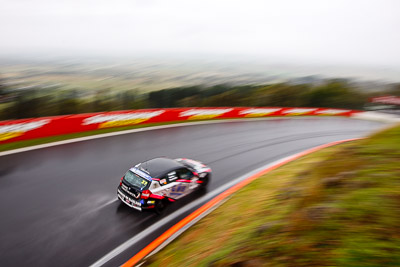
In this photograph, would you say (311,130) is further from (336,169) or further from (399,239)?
(399,239)

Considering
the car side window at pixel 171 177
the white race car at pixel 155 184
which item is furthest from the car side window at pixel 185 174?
the car side window at pixel 171 177

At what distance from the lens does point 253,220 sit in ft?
17.3

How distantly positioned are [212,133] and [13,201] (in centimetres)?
1035

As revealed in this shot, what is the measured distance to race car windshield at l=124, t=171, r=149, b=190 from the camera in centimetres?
729

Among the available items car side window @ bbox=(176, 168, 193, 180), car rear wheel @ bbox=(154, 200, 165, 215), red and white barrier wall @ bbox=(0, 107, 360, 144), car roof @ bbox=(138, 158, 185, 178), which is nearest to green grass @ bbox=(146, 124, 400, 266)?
car rear wheel @ bbox=(154, 200, 165, 215)

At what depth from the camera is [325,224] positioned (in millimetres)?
3631

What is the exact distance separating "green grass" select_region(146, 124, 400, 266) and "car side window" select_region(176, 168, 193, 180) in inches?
87.8

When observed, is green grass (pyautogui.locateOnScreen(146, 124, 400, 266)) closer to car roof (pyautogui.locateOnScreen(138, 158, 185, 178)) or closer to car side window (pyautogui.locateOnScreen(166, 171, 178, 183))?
car side window (pyautogui.locateOnScreen(166, 171, 178, 183))

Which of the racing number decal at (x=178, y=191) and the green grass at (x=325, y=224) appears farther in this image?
the racing number decal at (x=178, y=191)

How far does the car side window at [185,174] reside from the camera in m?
8.11

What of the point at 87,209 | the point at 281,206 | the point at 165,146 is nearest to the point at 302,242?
the point at 281,206

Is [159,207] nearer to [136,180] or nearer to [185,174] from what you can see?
[136,180]

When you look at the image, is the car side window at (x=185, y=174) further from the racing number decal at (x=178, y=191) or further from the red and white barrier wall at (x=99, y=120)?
the red and white barrier wall at (x=99, y=120)

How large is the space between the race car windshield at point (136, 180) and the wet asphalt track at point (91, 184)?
807 millimetres
